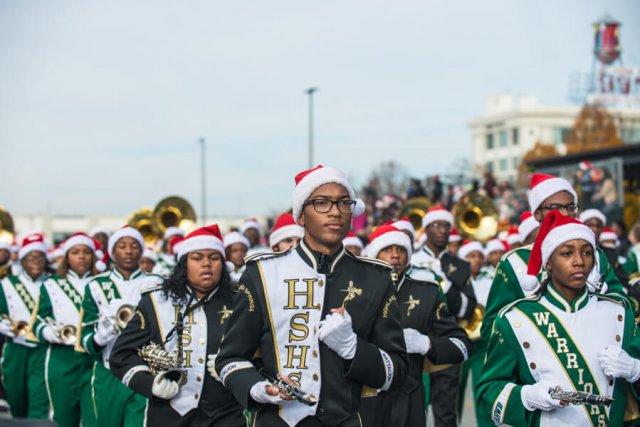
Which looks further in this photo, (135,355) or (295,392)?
(135,355)

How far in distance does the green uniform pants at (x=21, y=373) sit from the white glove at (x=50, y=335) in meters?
1.08

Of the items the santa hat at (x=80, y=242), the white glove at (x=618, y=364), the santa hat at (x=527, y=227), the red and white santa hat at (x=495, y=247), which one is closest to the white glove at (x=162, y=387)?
the white glove at (x=618, y=364)

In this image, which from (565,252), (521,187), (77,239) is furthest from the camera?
(521,187)

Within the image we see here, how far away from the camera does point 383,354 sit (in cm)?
518

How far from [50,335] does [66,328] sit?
15 cm

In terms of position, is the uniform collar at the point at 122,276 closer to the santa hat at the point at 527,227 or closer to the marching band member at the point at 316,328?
the santa hat at the point at 527,227

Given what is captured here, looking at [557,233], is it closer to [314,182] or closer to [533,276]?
[533,276]

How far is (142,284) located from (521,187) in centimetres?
3629

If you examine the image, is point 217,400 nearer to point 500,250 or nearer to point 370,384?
point 370,384

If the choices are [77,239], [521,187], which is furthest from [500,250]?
[521,187]

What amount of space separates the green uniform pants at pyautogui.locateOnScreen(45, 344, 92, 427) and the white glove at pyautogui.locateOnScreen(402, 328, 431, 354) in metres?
3.73

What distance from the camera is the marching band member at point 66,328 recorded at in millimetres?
10148

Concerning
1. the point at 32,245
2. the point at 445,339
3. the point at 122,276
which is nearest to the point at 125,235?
the point at 122,276

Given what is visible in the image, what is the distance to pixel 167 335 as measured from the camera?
23.4 feet
